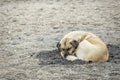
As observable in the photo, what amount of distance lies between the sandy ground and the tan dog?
5.9 inches

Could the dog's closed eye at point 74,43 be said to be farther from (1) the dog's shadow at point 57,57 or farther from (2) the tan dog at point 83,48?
(1) the dog's shadow at point 57,57

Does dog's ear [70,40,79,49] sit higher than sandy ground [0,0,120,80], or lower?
higher

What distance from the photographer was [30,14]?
44.8 feet

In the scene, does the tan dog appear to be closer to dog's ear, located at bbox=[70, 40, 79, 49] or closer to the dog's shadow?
dog's ear, located at bbox=[70, 40, 79, 49]

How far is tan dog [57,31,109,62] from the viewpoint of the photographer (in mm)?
7531

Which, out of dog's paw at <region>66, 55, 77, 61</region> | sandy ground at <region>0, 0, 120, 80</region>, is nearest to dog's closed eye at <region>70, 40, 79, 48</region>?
dog's paw at <region>66, 55, 77, 61</region>

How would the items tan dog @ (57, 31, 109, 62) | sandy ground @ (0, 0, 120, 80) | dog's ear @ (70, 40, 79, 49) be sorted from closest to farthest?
1. sandy ground @ (0, 0, 120, 80)
2. tan dog @ (57, 31, 109, 62)
3. dog's ear @ (70, 40, 79, 49)

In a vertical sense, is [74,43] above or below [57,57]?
above

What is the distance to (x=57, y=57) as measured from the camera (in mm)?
8102

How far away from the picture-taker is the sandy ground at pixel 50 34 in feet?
23.6

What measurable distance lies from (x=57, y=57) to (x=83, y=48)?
0.72m

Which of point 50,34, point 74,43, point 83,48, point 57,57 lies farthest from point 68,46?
point 50,34

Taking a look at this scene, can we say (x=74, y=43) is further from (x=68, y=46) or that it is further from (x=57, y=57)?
(x=57, y=57)

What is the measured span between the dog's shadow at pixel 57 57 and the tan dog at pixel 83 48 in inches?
5.4
